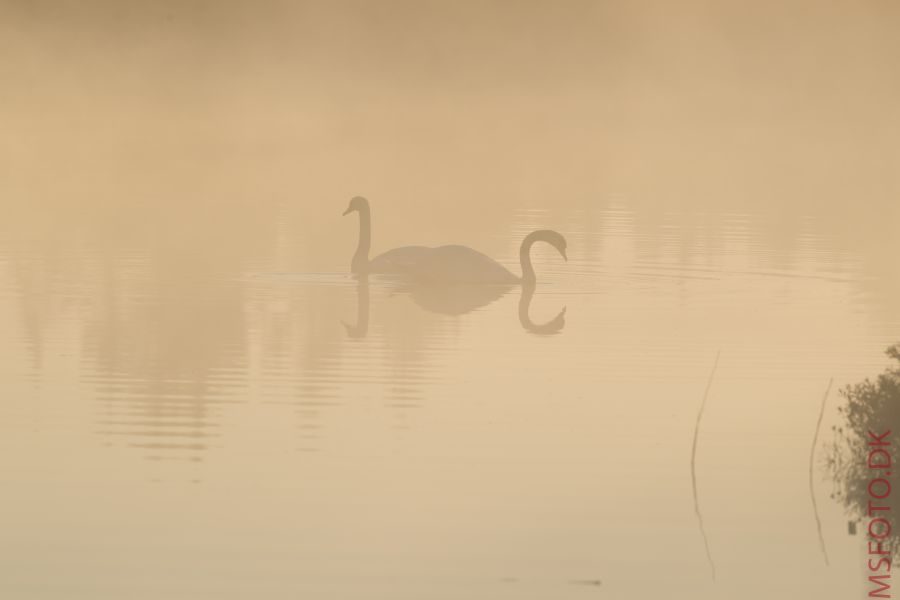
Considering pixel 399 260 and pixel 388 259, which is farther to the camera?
pixel 388 259

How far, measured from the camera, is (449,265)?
25.4m

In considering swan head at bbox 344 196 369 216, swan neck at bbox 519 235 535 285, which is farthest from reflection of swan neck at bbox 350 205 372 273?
swan neck at bbox 519 235 535 285

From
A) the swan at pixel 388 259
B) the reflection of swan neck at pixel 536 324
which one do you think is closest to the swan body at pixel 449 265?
the swan at pixel 388 259

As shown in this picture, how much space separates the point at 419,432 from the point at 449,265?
10496 mm

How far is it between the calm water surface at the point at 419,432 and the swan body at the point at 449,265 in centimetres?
26

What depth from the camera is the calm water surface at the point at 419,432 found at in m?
11.5

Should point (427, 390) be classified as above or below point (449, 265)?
below

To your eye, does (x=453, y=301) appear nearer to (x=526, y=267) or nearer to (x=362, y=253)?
(x=526, y=267)

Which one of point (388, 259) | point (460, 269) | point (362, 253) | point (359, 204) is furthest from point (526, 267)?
point (359, 204)

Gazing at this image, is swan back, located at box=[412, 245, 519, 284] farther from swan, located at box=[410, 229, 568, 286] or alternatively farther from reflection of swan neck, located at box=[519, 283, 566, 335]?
reflection of swan neck, located at box=[519, 283, 566, 335]

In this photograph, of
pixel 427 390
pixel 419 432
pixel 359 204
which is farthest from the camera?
pixel 359 204

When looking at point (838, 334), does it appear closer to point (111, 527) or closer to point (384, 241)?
point (111, 527)

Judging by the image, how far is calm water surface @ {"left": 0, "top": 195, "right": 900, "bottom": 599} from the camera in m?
11.5

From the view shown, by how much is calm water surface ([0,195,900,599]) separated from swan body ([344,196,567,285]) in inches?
10.3
